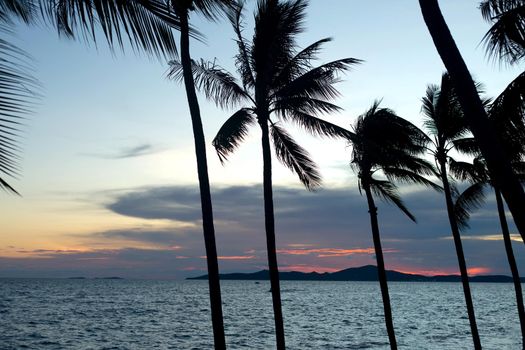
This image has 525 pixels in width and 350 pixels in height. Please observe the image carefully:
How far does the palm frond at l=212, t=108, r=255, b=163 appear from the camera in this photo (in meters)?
16.0

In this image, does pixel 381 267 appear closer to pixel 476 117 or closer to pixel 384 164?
pixel 384 164

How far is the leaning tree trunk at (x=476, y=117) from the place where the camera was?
4.89 m

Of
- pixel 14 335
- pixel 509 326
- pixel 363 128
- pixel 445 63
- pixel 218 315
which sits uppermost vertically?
pixel 363 128

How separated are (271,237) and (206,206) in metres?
5.39

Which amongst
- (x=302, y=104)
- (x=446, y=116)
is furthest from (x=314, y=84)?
(x=446, y=116)

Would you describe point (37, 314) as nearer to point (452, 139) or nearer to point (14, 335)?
point (14, 335)

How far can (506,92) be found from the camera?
23.8 feet

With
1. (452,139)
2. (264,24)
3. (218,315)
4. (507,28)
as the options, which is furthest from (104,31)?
(452,139)

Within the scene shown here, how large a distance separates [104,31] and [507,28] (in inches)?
208

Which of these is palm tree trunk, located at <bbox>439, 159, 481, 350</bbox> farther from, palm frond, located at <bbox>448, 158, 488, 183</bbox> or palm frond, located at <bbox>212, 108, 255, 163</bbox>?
palm frond, located at <bbox>212, 108, 255, 163</bbox>

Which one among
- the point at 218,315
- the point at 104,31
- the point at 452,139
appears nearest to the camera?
the point at 104,31

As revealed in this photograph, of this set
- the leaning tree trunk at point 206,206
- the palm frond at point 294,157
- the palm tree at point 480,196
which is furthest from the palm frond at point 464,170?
the leaning tree trunk at point 206,206

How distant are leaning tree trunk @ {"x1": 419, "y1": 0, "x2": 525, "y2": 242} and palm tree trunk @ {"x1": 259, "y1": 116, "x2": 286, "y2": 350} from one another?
32.7 feet

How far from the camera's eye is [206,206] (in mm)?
10328
